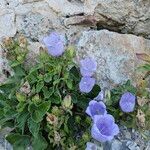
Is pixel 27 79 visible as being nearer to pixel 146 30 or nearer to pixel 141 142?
pixel 141 142

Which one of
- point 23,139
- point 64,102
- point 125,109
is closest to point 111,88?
point 125,109

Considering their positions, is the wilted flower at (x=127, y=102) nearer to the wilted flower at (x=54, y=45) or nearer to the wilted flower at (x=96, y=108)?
the wilted flower at (x=96, y=108)

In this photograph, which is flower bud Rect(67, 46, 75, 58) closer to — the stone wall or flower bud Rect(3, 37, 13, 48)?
the stone wall

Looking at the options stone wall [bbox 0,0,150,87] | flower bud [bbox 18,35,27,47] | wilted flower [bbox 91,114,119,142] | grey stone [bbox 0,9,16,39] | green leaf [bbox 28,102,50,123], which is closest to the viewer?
wilted flower [bbox 91,114,119,142]

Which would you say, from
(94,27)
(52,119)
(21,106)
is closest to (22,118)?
(21,106)

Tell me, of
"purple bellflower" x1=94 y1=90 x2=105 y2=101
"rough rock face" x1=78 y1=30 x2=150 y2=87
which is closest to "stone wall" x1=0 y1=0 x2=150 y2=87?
"rough rock face" x1=78 y1=30 x2=150 y2=87

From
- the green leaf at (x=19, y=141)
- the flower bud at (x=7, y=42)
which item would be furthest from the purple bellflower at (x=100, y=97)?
the flower bud at (x=7, y=42)
